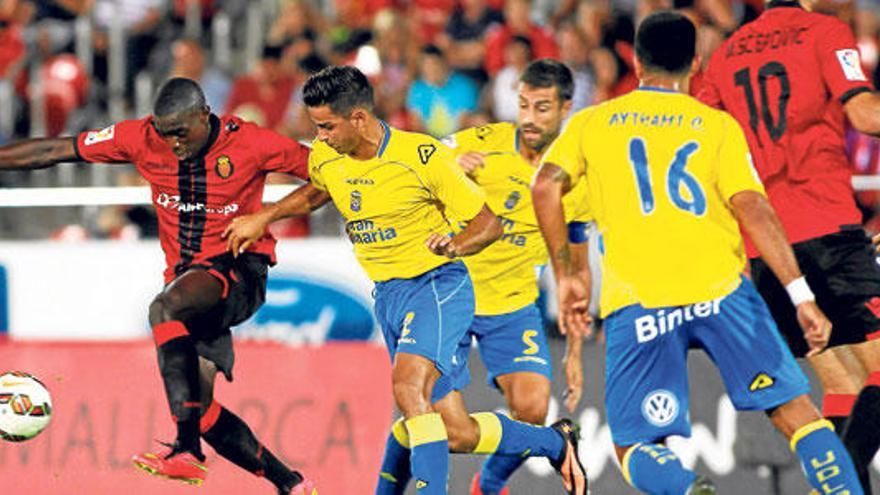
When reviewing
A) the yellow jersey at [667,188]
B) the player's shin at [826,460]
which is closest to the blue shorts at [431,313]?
the yellow jersey at [667,188]

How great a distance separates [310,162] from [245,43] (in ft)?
28.9

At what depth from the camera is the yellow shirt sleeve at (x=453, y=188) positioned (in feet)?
25.2

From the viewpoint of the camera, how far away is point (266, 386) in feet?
31.5

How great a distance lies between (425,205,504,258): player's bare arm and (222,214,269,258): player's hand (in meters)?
1.02

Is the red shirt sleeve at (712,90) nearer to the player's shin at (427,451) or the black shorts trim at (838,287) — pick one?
the black shorts trim at (838,287)

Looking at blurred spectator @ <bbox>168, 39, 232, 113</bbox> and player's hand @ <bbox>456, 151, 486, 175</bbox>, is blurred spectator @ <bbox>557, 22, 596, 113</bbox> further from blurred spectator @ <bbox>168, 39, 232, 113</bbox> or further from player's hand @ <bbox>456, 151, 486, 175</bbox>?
player's hand @ <bbox>456, 151, 486, 175</bbox>

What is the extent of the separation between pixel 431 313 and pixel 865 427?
1979mm

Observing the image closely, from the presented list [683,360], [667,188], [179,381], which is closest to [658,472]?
[683,360]

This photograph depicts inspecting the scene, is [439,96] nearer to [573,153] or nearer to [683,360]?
[573,153]

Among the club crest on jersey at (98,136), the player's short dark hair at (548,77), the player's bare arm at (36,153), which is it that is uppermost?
the player's short dark hair at (548,77)

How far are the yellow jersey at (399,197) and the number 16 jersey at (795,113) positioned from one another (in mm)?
1280

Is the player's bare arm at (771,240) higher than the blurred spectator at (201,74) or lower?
lower

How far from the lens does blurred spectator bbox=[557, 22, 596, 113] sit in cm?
1288

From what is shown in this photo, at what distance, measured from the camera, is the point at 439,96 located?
14.0 metres
